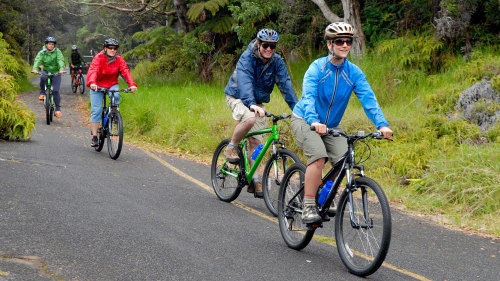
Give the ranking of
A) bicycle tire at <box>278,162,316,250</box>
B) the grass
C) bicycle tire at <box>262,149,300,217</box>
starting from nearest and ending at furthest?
bicycle tire at <box>278,162,316,250</box>
bicycle tire at <box>262,149,300,217</box>
the grass

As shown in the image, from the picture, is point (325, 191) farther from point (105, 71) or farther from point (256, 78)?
point (105, 71)

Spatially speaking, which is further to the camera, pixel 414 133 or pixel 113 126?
pixel 113 126

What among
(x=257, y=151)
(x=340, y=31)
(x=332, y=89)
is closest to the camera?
(x=340, y=31)

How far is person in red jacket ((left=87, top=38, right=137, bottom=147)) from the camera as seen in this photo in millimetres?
10844

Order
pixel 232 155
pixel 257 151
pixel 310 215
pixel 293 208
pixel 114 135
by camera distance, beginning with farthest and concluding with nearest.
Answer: pixel 114 135 < pixel 232 155 < pixel 257 151 < pixel 293 208 < pixel 310 215

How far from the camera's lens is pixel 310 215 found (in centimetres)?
534

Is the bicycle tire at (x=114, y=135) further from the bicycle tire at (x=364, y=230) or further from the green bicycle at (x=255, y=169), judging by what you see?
the bicycle tire at (x=364, y=230)

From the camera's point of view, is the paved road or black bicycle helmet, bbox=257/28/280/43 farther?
black bicycle helmet, bbox=257/28/280/43

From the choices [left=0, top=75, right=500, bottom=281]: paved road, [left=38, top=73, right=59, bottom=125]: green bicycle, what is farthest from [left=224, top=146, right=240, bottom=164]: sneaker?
[left=38, top=73, right=59, bottom=125]: green bicycle

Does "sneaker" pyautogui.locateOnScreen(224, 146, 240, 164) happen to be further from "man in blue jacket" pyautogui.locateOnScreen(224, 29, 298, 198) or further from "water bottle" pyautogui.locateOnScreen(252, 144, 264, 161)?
"water bottle" pyautogui.locateOnScreen(252, 144, 264, 161)

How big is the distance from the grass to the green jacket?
2.31 meters

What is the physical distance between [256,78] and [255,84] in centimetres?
9

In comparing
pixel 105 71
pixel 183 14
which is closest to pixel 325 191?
pixel 105 71

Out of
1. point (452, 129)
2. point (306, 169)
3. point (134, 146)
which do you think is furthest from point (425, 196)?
point (134, 146)
